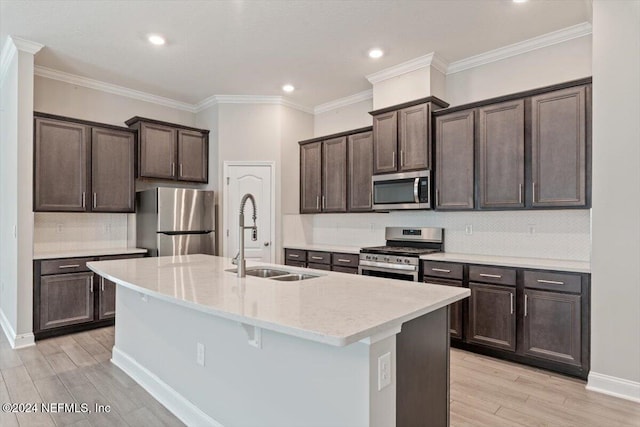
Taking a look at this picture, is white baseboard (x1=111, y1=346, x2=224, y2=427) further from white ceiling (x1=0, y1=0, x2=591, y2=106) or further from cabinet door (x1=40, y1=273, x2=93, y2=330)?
white ceiling (x1=0, y1=0, x2=591, y2=106)

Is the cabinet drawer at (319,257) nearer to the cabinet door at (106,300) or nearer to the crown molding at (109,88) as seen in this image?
the cabinet door at (106,300)

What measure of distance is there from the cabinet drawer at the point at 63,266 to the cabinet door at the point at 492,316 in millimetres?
4061

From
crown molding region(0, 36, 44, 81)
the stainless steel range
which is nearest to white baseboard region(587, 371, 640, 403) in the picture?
the stainless steel range

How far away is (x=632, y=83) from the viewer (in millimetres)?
2674

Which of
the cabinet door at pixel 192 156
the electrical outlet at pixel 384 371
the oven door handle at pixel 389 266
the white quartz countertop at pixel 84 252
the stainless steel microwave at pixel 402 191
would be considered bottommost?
the electrical outlet at pixel 384 371

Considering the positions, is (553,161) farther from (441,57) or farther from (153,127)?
(153,127)

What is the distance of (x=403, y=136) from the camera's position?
13.9 feet

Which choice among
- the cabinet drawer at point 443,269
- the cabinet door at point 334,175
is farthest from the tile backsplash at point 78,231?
the cabinet drawer at point 443,269

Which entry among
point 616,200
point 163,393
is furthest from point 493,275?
point 163,393

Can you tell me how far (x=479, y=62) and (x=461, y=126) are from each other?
0.84m

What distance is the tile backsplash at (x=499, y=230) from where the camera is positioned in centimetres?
344

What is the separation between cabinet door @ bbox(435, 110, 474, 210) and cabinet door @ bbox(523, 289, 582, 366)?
1093 millimetres

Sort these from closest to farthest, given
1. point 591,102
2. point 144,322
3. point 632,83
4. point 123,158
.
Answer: point 632,83
point 144,322
point 591,102
point 123,158

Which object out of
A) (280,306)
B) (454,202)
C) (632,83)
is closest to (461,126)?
(454,202)
